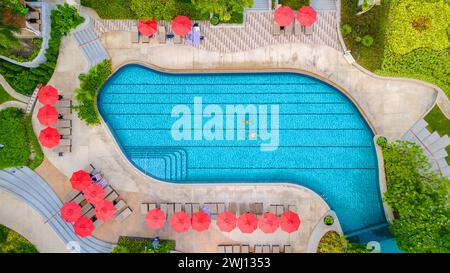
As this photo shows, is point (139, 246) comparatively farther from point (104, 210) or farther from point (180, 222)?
point (180, 222)

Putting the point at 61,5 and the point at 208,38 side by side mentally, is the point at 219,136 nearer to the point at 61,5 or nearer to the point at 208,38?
the point at 208,38

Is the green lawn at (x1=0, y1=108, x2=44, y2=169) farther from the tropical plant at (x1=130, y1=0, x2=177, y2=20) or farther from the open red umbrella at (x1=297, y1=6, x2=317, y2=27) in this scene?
the open red umbrella at (x1=297, y1=6, x2=317, y2=27)

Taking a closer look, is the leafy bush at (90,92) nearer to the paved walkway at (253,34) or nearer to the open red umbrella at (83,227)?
the paved walkway at (253,34)

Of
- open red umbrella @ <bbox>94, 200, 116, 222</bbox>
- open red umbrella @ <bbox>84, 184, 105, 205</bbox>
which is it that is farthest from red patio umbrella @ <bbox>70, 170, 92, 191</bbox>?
open red umbrella @ <bbox>94, 200, 116, 222</bbox>

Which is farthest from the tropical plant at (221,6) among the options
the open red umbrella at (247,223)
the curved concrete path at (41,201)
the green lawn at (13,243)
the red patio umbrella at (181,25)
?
the green lawn at (13,243)

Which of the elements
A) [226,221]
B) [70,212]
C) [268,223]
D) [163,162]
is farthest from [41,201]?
[268,223]
